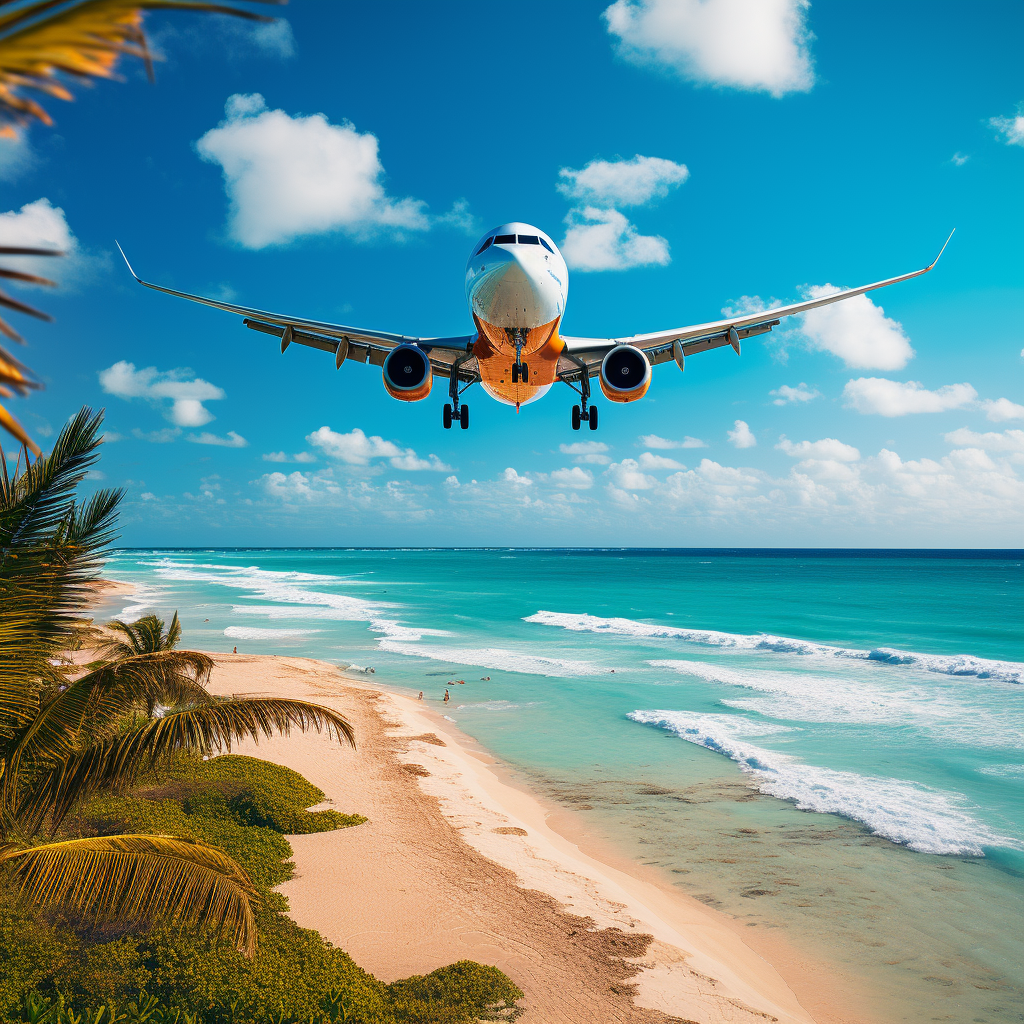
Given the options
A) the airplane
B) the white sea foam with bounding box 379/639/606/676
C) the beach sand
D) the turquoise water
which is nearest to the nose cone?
the airplane

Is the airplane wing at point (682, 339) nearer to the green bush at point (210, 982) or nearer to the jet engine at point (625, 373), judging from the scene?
the jet engine at point (625, 373)

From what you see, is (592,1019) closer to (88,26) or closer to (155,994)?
(155,994)

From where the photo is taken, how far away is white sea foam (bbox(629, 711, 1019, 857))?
16.1m

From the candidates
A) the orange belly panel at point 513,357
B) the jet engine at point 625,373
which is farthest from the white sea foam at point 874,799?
the orange belly panel at point 513,357

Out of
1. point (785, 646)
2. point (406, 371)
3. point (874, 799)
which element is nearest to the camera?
point (406, 371)

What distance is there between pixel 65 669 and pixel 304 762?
41.9ft

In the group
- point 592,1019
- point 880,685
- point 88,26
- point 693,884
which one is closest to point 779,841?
point 693,884

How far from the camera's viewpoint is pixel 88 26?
48.3 inches

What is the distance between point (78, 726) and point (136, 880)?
178 centimetres

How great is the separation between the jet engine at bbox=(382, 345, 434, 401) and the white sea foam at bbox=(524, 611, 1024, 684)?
113 feet

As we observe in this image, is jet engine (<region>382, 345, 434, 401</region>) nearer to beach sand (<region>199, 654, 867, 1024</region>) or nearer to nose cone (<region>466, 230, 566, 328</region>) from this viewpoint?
nose cone (<region>466, 230, 566, 328</region>)

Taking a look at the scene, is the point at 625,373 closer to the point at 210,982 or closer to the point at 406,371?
the point at 406,371

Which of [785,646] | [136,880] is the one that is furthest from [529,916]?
[785,646]

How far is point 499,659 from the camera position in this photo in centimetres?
3984
